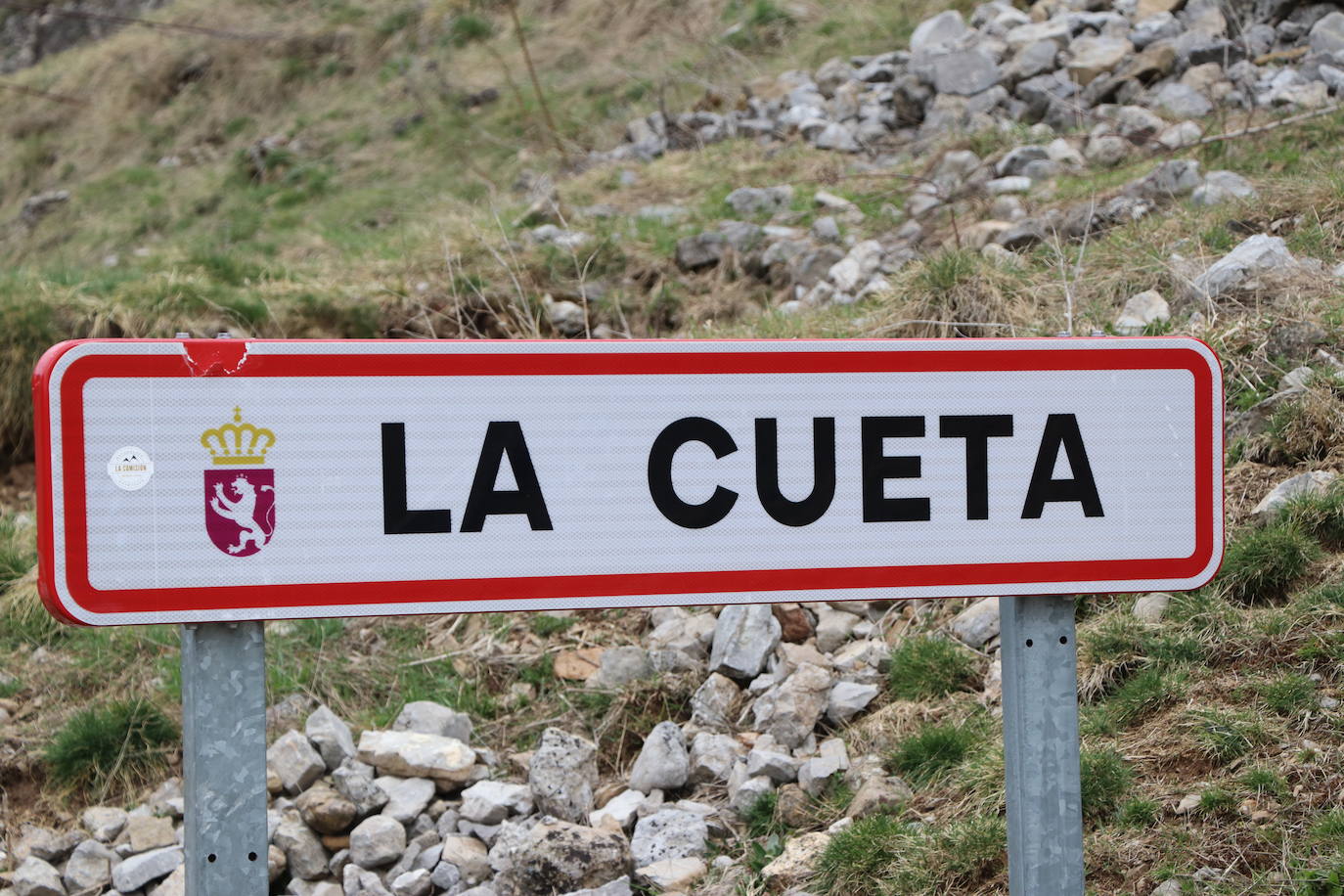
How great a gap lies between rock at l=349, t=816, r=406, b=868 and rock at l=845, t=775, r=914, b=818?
1104 millimetres

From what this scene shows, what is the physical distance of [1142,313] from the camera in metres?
3.89

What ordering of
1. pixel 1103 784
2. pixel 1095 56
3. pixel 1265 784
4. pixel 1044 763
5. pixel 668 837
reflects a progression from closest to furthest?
pixel 1044 763 → pixel 1265 784 → pixel 1103 784 → pixel 668 837 → pixel 1095 56

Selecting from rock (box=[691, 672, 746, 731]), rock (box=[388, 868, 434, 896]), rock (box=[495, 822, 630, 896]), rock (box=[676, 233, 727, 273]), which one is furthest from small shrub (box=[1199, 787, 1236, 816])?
rock (box=[676, 233, 727, 273])

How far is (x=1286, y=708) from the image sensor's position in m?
2.37

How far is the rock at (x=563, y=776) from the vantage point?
2963mm

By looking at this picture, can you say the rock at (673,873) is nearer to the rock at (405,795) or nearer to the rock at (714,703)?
the rock at (714,703)

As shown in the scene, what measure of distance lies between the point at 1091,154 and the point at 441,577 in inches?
224

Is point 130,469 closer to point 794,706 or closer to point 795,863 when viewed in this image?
point 795,863

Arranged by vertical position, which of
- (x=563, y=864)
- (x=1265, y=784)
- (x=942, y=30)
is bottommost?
(x=563, y=864)

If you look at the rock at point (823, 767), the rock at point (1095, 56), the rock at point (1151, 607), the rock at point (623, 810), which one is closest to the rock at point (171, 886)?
the rock at point (623, 810)

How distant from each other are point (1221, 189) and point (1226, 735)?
3.20m

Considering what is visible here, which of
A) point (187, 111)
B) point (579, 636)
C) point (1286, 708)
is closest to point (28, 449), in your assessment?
point (579, 636)

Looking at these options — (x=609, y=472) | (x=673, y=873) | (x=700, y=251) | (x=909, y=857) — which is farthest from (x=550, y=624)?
(x=700, y=251)

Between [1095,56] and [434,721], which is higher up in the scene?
[1095,56]
